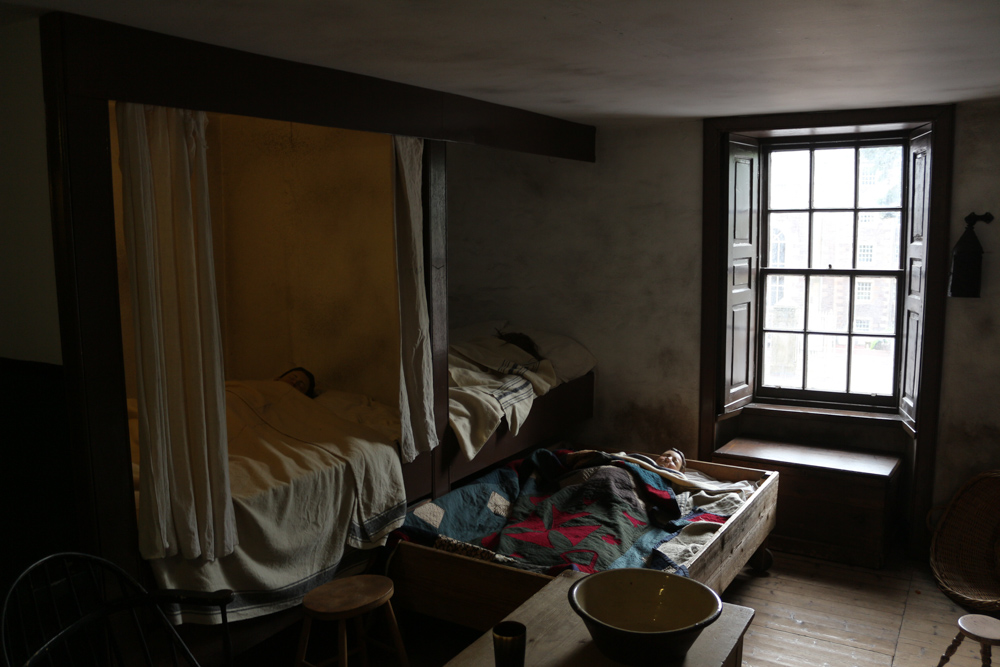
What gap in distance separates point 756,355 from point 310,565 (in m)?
3.23

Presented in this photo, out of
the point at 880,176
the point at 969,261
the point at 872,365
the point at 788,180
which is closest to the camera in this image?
the point at 969,261

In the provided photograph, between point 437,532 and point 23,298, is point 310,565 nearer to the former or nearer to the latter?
point 437,532

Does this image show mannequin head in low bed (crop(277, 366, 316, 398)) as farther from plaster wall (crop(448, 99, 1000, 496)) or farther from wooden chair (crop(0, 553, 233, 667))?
plaster wall (crop(448, 99, 1000, 496))

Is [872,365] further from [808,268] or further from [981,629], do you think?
[981,629]

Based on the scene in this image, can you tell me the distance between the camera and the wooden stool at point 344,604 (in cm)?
265

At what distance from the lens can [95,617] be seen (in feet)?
6.53

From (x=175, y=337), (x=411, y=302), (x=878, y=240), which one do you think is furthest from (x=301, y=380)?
(x=878, y=240)

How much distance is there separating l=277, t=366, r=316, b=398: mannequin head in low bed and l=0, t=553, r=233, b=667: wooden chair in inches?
53.3

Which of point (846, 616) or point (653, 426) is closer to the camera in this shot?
point (846, 616)

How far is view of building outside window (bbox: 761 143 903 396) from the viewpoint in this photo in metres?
4.66

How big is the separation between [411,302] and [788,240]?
269cm

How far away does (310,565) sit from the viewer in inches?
118

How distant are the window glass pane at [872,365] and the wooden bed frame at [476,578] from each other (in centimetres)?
169

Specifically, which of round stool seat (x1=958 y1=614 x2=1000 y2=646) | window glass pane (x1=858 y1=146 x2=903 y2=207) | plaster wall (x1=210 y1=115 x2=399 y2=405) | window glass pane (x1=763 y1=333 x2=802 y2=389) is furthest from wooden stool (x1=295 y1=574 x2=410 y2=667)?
window glass pane (x1=858 y1=146 x2=903 y2=207)
